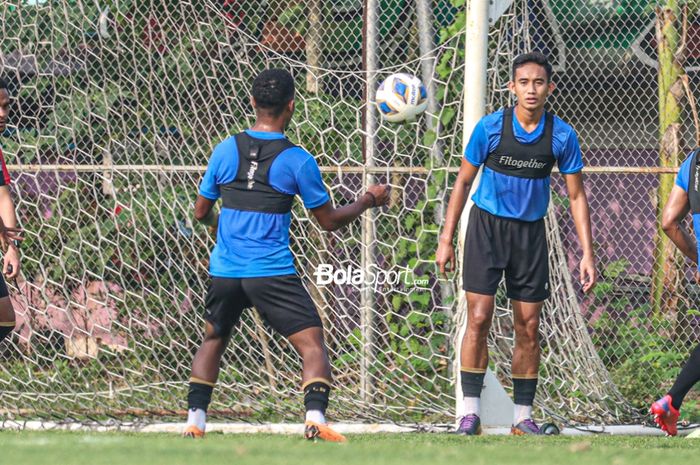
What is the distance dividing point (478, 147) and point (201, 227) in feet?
8.17

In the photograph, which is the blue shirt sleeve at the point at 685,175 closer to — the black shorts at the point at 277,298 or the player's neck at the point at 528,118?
the player's neck at the point at 528,118

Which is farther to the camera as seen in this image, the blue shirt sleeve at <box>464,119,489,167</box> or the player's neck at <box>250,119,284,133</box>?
the blue shirt sleeve at <box>464,119,489,167</box>

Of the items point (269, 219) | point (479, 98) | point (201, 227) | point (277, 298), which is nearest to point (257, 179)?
point (269, 219)

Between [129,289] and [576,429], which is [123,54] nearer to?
[129,289]

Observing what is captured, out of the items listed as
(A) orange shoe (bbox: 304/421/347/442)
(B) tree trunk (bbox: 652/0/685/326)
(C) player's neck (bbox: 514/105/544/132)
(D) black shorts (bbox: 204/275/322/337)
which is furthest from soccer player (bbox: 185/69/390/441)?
(B) tree trunk (bbox: 652/0/685/326)

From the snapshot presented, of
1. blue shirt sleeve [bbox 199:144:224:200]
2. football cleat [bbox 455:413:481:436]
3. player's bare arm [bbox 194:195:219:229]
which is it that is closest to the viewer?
blue shirt sleeve [bbox 199:144:224:200]

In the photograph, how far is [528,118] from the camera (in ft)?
21.0

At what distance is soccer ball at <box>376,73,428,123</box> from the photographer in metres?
7.27

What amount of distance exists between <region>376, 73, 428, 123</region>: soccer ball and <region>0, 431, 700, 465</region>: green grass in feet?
7.60

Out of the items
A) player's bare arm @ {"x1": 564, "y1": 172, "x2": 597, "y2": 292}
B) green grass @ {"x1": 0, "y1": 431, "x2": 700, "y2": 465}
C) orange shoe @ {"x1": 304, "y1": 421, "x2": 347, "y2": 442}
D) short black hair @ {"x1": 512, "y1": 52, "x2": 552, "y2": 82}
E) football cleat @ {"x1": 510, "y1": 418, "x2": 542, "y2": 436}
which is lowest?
football cleat @ {"x1": 510, "y1": 418, "x2": 542, "y2": 436}

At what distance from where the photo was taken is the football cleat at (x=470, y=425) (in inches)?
254

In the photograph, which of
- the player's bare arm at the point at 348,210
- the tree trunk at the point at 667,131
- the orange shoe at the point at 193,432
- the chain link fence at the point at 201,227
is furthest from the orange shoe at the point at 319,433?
the tree trunk at the point at 667,131

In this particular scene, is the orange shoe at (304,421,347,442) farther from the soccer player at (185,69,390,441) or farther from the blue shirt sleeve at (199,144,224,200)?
the blue shirt sleeve at (199,144,224,200)

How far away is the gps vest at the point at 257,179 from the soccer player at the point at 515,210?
1113 millimetres
